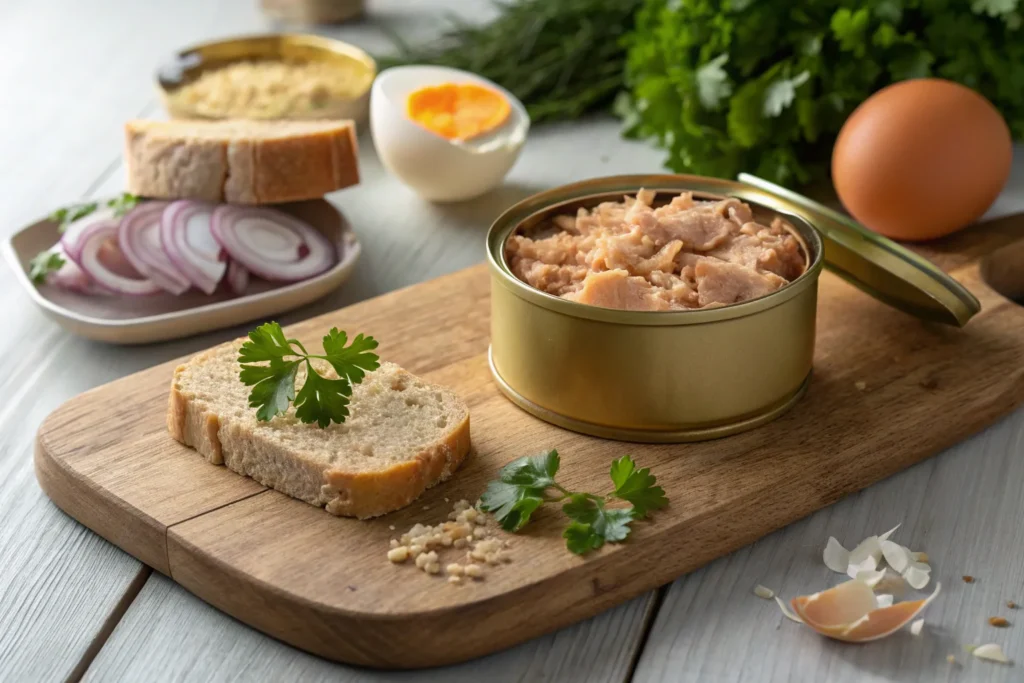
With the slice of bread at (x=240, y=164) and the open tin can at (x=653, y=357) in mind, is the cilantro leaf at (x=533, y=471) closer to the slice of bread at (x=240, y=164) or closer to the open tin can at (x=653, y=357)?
the open tin can at (x=653, y=357)

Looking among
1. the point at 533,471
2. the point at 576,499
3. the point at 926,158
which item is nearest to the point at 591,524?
the point at 576,499

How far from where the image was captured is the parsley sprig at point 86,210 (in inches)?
134

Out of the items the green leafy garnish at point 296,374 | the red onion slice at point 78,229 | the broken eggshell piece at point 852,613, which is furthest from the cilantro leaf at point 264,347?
the broken eggshell piece at point 852,613

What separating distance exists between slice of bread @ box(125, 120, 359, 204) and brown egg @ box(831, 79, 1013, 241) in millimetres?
1536

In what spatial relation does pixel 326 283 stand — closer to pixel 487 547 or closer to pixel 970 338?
pixel 487 547

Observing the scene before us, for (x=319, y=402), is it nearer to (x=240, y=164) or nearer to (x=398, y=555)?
(x=398, y=555)

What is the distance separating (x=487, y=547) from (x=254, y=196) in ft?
5.46

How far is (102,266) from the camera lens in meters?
3.32

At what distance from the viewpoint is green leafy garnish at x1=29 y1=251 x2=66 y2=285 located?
10.8 ft

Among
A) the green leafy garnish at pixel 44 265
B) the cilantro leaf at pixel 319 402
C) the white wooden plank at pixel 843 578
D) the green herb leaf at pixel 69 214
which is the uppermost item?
the cilantro leaf at pixel 319 402

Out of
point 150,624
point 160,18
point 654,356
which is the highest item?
point 654,356

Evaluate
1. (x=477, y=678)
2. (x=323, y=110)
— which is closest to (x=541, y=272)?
(x=477, y=678)

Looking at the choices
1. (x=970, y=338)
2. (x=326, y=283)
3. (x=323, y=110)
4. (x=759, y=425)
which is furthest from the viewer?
(x=323, y=110)

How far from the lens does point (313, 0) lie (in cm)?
582
